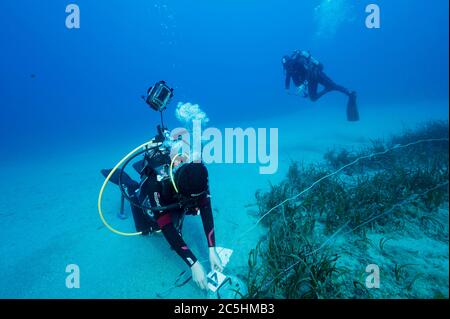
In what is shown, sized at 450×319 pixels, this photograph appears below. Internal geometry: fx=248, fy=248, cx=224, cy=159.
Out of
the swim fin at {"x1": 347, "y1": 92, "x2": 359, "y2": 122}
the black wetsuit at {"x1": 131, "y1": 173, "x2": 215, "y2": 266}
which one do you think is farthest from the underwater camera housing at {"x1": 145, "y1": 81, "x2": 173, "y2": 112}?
the swim fin at {"x1": 347, "y1": 92, "x2": 359, "y2": 122}

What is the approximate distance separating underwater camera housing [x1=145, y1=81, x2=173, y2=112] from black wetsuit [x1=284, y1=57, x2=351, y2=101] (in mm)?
6935

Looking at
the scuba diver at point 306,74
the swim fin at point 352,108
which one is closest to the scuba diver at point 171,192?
the scuba diver at point 306,74

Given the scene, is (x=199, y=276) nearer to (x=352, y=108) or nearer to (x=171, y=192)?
(x=171, y=192)

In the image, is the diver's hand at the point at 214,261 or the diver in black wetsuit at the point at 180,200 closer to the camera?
the diver in black wetsuit at the point at 180,200

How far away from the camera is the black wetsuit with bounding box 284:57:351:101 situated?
364 inches

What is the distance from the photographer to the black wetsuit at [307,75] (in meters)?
9.25

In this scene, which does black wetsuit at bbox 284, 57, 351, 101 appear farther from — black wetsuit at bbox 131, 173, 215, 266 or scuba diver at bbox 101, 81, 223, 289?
black wetsuit at bbox 131, 173, 215, 266

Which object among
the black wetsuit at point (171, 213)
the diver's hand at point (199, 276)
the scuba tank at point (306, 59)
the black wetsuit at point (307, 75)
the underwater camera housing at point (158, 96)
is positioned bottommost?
the diver's hand at point (199, 276)

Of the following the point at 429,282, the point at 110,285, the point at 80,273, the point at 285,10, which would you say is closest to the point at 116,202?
the point at 80,273

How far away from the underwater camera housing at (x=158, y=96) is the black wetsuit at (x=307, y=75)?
6.94m

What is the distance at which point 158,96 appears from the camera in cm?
329

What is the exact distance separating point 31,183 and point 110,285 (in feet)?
26.3

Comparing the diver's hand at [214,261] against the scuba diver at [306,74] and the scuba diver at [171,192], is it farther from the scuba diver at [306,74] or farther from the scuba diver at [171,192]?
the scuba diver at [306,74]
